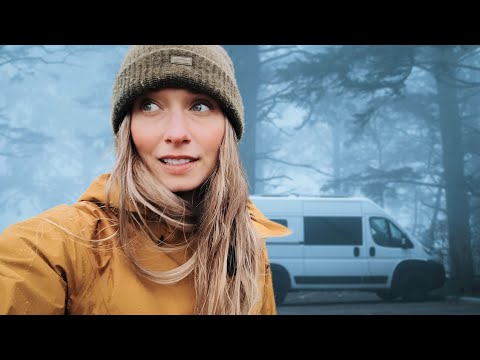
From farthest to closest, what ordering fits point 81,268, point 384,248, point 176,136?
1. point 384,248
2. point 176,136
3. point 81,268

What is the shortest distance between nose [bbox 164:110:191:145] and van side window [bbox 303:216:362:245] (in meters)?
7.57

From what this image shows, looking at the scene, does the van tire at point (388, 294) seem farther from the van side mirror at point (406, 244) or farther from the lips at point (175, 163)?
the lips at point (175, 163)

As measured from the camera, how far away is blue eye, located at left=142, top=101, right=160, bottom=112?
1.25 metres

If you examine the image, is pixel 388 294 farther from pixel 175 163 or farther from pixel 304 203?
pixel 175 163

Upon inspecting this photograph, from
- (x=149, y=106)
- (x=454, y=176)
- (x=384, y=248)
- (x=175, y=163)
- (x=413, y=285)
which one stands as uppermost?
(x=454, y=176)

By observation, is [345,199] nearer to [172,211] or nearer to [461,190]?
[461,190]

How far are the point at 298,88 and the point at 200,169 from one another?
11.0 metres

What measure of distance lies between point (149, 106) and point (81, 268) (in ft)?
1.61

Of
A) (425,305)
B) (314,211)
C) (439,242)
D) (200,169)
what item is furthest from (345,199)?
(200,169)

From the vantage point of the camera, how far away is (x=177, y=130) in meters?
1.18

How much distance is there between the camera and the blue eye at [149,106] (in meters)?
1.25

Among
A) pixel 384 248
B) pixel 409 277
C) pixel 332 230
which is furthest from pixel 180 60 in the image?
→ pixel 409 277

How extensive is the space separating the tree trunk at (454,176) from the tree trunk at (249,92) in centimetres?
483

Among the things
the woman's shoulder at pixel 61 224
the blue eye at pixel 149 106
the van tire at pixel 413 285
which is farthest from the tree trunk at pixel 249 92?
the woman's shoulder at pixel 61 224
